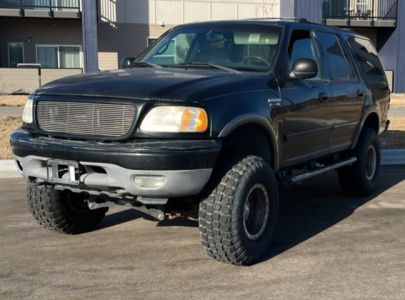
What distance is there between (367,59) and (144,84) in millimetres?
3986

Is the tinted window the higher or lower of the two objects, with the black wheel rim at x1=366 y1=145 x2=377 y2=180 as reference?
higher

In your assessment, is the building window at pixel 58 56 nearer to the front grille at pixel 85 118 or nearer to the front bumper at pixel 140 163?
the front grille at pixel 85 118

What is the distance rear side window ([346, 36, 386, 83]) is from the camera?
7.07 metres

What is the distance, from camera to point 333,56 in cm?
642

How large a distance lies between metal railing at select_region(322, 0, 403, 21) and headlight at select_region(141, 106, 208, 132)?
23.7 m

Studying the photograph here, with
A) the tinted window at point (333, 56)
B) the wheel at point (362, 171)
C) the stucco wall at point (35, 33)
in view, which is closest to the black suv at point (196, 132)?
the tinted window at point (333, 56)

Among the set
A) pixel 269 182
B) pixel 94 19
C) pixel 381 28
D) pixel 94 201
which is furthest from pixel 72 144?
pixel 381 28

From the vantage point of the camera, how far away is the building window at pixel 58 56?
25094mm

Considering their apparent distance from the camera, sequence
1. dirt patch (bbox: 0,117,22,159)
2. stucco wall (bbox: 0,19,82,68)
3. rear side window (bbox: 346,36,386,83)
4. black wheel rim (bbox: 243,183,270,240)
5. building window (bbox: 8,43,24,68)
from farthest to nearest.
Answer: building window (bbox: 8,43,24,68)
stucco wall (bbox: 0,19,82,68)
dirt patch (bbox: 0,117,22,159)
rear side window (bbox: 346,36,386,83)
black wheel rim (bbox: 243,183,270,240)

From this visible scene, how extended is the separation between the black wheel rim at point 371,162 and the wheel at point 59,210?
3689 millimetres

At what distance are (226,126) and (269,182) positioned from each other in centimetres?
70

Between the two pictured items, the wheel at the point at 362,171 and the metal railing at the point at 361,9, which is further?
the metal railing at the point at 361,9

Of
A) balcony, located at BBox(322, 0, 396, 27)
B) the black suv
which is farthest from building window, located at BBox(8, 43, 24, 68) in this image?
the black suv

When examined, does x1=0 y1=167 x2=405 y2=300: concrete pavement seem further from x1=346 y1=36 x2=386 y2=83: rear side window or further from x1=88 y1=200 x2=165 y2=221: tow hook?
x1=346 y1=36 x2=386 y2=83: rear side window
